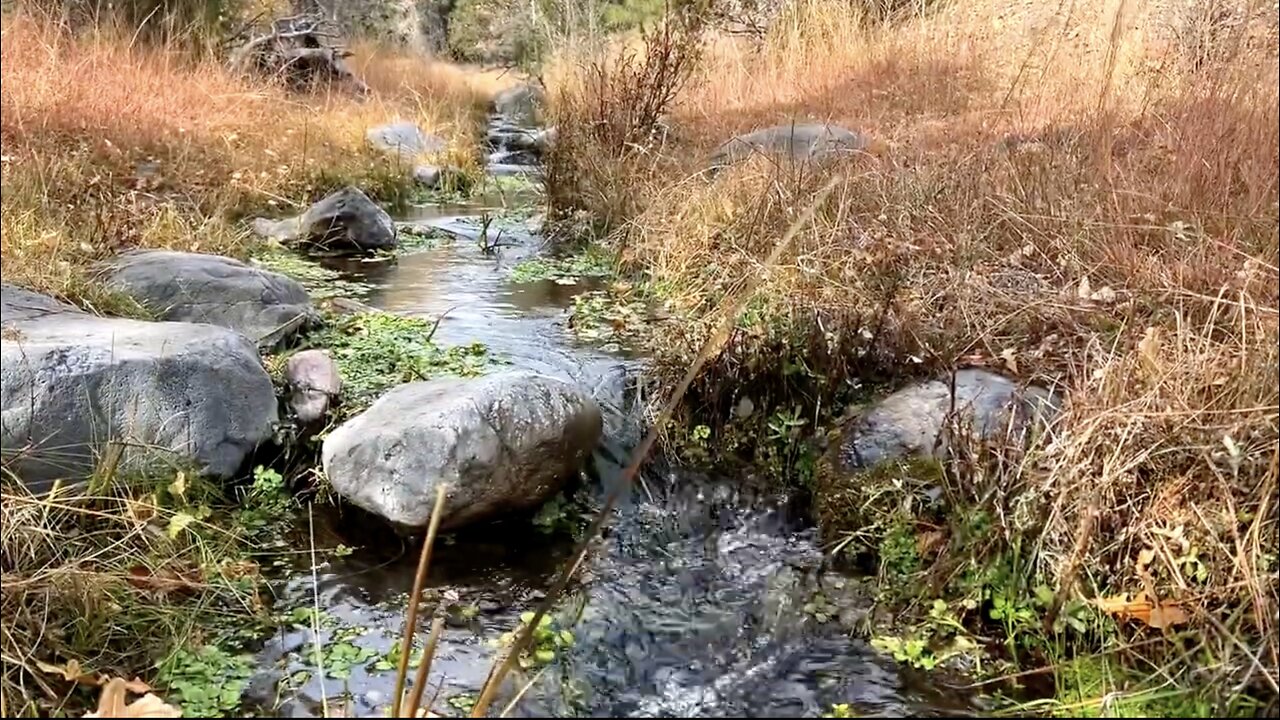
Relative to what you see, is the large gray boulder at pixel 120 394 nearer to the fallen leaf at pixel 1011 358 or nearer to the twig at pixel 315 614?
the twig at pixel 315 614

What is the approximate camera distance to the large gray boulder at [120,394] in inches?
102

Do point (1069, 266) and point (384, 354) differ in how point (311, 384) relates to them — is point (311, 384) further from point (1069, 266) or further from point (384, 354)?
point (1069, 266)

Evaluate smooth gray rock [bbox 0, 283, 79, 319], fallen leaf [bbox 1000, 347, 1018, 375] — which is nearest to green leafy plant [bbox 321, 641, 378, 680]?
smooth gray rock [bbox 0, 283, 79, 319]

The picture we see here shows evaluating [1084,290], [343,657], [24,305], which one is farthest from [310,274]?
[1084,290]

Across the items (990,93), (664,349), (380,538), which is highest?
(990,93)

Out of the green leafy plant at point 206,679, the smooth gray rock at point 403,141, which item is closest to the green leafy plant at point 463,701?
the green leafy plant at point 206,679

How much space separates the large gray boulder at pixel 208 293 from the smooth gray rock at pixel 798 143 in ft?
8.38

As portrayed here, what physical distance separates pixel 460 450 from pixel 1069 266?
2.19 meters

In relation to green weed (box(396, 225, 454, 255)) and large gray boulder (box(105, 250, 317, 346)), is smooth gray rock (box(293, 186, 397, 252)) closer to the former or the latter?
green weed (box(396, 225, 454, 255))

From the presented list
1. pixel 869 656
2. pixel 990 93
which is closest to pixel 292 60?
pixel 990 93

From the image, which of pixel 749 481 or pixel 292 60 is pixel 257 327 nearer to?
pixel 749 481

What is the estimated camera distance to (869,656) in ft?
7.96

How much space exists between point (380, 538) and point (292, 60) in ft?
26.4

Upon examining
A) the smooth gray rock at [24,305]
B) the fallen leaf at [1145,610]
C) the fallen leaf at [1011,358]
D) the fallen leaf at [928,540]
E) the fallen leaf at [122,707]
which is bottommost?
the fallen leaf at [928,540]
